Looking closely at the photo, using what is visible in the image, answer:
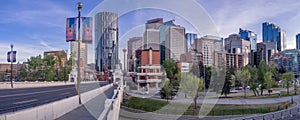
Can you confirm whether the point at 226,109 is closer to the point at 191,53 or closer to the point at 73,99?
the point at 73,99

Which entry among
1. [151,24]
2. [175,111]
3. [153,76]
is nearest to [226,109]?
[175,111]

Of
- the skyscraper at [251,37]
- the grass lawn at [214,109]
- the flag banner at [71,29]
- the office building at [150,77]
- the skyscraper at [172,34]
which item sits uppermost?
the skyscraper at [251,37]

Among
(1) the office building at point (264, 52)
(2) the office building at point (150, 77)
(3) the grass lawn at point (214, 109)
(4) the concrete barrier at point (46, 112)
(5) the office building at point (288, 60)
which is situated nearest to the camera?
(4) the concrete barrier at point (46, 112)

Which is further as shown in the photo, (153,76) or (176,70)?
(176,70)

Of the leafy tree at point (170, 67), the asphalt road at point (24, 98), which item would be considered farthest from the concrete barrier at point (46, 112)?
the leafy tree at point (170, 67)

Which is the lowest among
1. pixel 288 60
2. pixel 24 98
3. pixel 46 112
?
pixel 24 98

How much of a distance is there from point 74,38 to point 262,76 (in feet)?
169

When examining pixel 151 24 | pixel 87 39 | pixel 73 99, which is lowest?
pixel 73 99

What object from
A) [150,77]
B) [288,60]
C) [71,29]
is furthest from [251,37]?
[71,29]

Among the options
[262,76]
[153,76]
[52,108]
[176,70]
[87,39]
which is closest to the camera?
[52,108]

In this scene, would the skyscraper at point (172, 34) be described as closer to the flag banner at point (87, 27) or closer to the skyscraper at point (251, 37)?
the flag banner at point (87, 27)

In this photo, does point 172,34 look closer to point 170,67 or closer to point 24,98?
point 24,98

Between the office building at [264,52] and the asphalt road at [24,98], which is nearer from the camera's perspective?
the asphalt road at [24,98]

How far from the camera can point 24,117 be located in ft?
25.3
